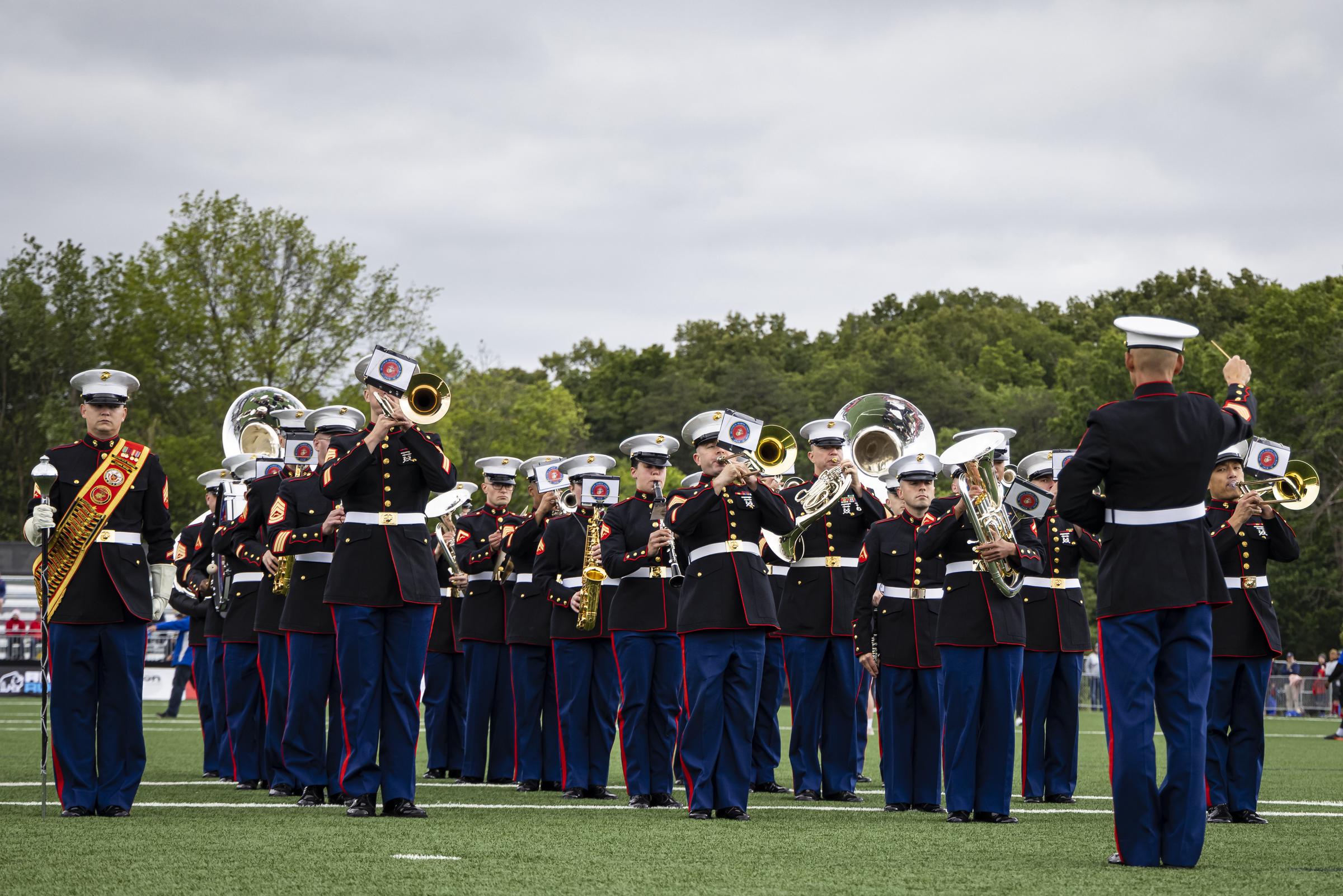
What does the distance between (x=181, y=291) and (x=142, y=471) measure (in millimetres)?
32501

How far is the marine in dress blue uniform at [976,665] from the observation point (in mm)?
9703

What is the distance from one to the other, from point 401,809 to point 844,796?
11.4ft

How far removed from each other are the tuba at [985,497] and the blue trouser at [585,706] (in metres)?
3.19

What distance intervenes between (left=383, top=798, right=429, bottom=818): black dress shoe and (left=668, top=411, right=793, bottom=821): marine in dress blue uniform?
5.05 feet

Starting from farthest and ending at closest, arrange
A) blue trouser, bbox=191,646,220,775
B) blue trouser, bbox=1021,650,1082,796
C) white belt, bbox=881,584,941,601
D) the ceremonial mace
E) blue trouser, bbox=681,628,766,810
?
blue trouser, bbox=191,646,220,775 → blue trouser, bbox=1021,650,1082,796 → white belt, bbox=881,584,941,601 → blue trouser, bbox=681,628,766,810 → the ceremonial mace

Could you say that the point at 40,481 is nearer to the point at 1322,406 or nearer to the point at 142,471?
the point at 142,471

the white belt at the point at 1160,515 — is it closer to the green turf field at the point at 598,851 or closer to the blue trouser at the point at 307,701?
the green turf field at the point at 598,851

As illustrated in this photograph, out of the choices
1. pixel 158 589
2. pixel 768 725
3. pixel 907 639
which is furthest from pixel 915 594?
pixel 158 589

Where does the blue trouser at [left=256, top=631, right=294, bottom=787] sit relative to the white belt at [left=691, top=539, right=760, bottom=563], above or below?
below

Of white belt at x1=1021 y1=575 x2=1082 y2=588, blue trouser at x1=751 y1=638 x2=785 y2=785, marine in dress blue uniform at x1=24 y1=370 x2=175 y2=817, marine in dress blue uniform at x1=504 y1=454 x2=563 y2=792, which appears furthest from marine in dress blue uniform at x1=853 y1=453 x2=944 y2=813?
marine in dress blue uniform at x1=24 y1=370 x2=175 y2=817

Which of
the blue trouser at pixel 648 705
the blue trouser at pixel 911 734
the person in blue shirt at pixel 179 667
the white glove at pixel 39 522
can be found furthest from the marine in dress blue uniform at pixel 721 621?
Result: the person in blue shirt at pixel 179 667

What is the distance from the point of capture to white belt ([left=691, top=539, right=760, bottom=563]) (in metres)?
9.66

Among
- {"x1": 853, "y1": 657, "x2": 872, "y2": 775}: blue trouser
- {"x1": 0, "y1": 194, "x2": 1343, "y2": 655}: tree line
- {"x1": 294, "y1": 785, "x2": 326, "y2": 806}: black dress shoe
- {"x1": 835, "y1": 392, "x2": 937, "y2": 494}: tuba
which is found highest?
{"x1": 0, "y1": 194, "x2": 1343, "y2": 655}: tree line

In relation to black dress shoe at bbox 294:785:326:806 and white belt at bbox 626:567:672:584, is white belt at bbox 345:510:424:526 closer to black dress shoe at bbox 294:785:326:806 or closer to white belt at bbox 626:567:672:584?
black dress shoe at bbox 294:785:326:806
